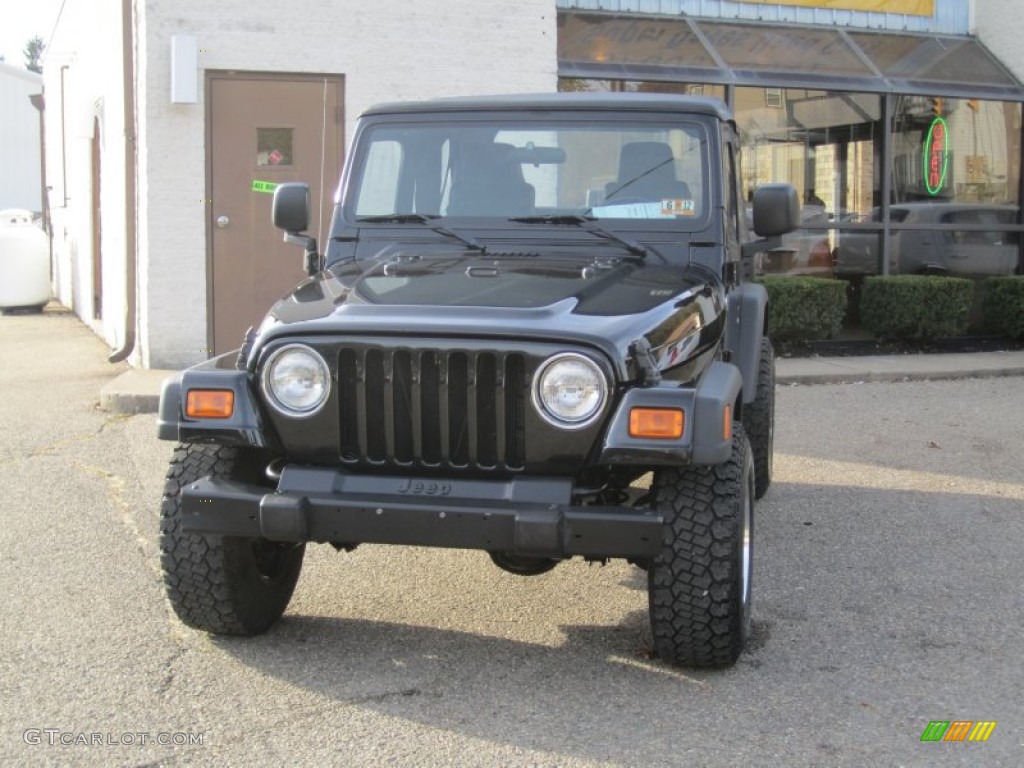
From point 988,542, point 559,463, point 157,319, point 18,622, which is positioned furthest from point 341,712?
point 157,319

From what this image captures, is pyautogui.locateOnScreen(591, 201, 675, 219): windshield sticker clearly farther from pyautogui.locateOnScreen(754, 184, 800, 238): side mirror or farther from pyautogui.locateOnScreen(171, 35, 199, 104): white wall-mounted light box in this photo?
pyautogui.locateOnScreen(171, 35, 199, 104): white wall-mounted light box

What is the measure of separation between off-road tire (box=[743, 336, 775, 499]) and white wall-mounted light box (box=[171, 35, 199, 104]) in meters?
5.88

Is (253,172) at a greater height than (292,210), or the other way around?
(253,172)

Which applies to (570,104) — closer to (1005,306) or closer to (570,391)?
(570,391)

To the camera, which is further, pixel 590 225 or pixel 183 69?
pixel 183 69

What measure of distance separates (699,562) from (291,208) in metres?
2.32

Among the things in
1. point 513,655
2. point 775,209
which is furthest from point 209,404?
point 775,209

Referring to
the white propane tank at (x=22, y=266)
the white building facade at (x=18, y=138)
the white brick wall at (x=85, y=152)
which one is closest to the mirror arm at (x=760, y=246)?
the white brick wall at (x=85, y=152)

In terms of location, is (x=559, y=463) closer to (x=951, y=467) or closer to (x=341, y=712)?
(x=341, y=712)

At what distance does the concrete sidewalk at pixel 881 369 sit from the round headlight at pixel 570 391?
6417mm

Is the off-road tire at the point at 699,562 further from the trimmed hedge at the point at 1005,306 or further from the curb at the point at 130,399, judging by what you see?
the trimmed hedge at the point at 1005,306

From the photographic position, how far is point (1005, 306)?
13.1 metres

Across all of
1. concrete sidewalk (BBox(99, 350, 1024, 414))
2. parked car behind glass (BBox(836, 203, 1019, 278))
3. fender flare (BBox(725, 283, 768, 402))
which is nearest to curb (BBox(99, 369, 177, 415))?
concrete sidewalk (BBox(99, 350, 1024, 414))

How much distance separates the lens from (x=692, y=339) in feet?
13.6
